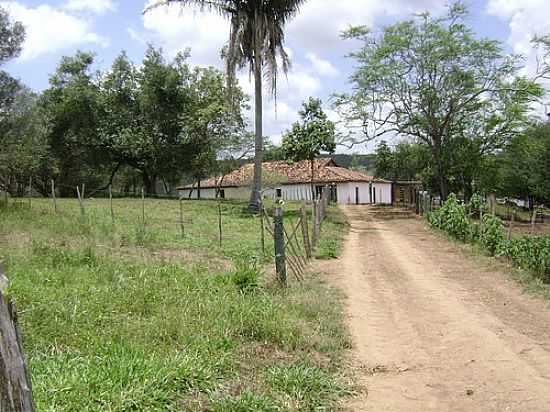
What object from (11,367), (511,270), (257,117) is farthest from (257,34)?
(11,367)

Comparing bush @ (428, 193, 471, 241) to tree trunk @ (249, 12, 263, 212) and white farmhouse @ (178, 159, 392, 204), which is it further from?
white farmhouse @ (178, 159, 392, 204)

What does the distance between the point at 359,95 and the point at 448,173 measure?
23.7 feet

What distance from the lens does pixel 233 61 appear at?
2162 centimetres

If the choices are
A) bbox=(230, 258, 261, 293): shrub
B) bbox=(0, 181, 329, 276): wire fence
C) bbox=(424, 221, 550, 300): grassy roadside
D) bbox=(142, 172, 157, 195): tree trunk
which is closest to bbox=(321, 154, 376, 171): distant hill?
bbox=(0, 181, 329, 276): wire fence

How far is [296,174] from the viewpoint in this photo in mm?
47250

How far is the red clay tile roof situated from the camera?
45.6m

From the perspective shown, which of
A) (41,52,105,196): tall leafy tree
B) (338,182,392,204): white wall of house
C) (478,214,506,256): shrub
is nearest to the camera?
(478,214,506,256): shrub

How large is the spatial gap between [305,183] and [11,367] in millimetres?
44342

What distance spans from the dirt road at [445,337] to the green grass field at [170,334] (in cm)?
40

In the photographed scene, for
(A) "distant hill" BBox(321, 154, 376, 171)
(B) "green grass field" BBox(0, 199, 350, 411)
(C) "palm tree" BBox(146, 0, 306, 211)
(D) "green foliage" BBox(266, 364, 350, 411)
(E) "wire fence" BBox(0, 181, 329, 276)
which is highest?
(C) "palm tree" BBox(146, 0, 306, 211)

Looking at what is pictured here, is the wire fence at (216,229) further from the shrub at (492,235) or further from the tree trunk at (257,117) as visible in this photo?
the shrub at (492,235)

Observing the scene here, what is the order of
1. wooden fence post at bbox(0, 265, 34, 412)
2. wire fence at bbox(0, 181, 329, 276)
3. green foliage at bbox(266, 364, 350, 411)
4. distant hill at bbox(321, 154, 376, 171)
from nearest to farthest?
wooden fence post at bbox(0, 265, 34, 412) → green foliage at bbox(266, 364, 350, 411) → wire fence at bbox(0, 181, 329, 276) → distant hill at bbox(321, 154, 376, 171)

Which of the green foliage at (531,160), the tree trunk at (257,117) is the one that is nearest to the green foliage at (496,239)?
the tree trunk at (257,117)

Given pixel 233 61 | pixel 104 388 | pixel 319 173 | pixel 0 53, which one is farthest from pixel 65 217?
pixel 319 173
